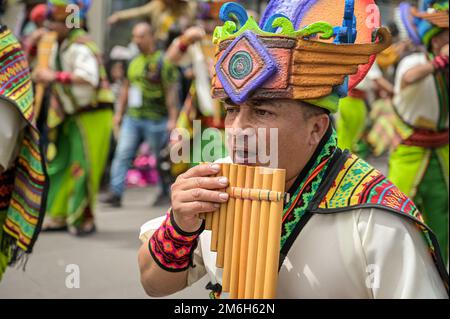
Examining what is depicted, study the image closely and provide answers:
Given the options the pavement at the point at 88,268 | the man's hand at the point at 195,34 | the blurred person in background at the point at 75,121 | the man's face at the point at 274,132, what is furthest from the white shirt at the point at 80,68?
the man's face at the point at 274,132

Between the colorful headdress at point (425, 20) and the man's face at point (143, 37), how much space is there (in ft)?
10.4

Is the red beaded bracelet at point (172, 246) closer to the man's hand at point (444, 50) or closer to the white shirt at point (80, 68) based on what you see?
the man's hand at point (444, 50)

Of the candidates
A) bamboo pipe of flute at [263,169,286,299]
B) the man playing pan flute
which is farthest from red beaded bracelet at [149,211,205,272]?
bamboo pipe of flute at [263,169,286,299]

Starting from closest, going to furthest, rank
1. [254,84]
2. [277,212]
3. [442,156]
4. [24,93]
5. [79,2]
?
[277,212], [254,84], [24,93], [442,156], [79,2]

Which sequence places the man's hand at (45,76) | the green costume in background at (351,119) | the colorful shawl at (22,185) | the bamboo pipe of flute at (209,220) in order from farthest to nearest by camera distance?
the green costume in background at (351,119)
the man's hand at (45,76)
the colorful shawl at (22,185)
the bamboo pipe of flute at (209,220)

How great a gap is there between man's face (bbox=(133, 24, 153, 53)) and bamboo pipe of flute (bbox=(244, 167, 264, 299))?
550cm

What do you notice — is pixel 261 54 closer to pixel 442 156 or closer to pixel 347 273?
pixel 347 273

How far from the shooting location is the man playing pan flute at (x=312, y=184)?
1746mm

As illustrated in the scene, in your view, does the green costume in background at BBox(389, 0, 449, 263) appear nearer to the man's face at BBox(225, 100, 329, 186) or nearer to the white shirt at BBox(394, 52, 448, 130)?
the white shirt at BBox(394, 52, 448, 130)

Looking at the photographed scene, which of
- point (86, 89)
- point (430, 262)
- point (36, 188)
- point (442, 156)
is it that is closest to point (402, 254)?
point (430, 262)

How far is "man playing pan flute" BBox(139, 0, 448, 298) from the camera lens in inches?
68.7

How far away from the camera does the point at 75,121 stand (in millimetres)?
5586

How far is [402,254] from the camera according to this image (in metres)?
1.71

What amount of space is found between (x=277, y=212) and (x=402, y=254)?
1.08 feet
